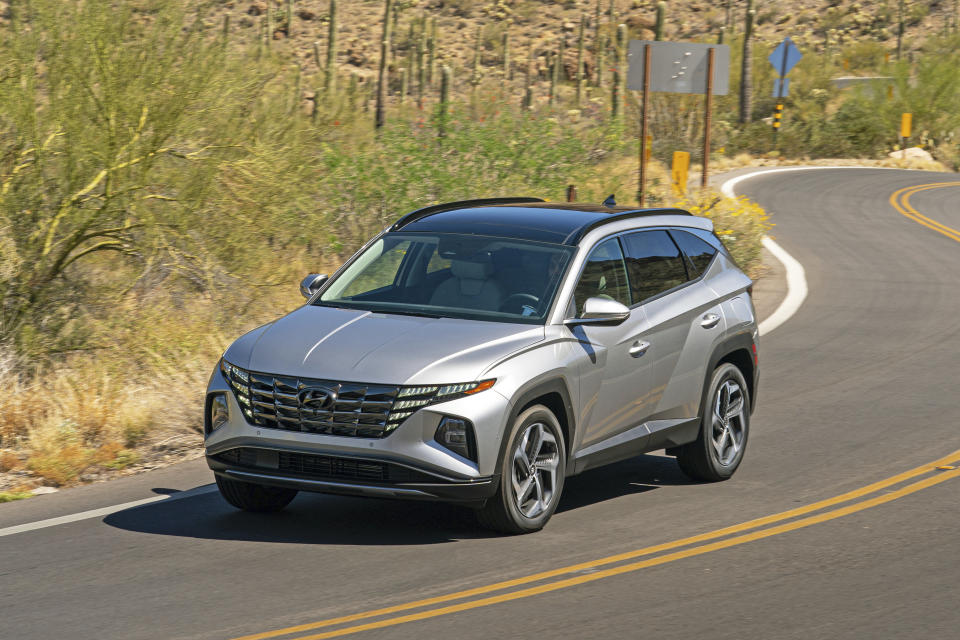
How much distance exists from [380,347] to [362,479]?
712mm

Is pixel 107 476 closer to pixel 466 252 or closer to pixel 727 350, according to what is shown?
pixel 466 252

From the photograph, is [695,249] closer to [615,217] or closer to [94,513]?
[615,217]

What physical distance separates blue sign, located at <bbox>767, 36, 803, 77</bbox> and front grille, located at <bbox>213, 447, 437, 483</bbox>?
3642cm

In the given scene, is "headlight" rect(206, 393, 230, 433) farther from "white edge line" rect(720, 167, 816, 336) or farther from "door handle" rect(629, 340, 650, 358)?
"white edge line" rect(720, 167, 816, 336)

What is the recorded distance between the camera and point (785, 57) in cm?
4181

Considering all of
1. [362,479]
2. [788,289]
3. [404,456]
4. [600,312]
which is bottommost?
[788,289]

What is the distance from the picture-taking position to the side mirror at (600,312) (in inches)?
302

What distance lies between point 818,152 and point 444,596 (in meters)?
41.2

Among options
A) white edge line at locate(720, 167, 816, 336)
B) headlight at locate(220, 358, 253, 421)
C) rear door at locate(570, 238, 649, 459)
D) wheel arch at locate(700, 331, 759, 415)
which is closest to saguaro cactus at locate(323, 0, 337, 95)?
white edge line at locate(720, 167, 816, 336)

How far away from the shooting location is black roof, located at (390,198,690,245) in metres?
8.34

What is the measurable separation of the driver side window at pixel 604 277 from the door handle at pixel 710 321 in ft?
2.57

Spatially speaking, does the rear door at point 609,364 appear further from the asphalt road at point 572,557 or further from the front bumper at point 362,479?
the front bumper at point 362,479

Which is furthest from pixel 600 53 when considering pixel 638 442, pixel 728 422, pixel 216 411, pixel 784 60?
pixel 216 411

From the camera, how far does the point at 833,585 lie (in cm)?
666
